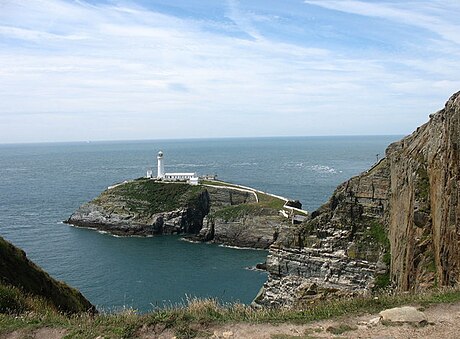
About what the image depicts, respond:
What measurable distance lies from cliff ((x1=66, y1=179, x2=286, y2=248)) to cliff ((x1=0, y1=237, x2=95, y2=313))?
48.1m

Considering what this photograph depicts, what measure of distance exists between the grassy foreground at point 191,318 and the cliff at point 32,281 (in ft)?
11.6

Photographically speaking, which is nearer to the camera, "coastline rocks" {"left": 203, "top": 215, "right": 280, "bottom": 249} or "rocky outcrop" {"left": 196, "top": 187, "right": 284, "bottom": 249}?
"coastline rocks" {"left": 203, "top": 215, "right": 280, "bottom": 249}

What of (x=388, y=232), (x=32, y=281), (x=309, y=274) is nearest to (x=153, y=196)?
(x=309, y=274)

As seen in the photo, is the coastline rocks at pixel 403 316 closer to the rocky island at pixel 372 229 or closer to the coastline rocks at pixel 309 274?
the rocky island at pixel 372 229

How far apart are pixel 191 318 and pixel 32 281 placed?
8.29 meters

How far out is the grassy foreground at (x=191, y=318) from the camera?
10.2 metres

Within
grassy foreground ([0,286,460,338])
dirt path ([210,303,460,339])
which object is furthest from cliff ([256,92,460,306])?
dirt path ([210,303,460,339])

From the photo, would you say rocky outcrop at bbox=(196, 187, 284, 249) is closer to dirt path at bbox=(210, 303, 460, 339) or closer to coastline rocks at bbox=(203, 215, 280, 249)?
coastline rocks at bbox=(203, 215, 280, 249)

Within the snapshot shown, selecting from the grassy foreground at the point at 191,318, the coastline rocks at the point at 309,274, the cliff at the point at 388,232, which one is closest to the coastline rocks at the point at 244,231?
the coastline rocks at the point at 309,274

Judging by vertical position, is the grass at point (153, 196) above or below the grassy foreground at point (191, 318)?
below

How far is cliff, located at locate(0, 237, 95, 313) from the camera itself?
1505 cm

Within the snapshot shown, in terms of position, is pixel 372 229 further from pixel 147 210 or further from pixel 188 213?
pixel 147 210

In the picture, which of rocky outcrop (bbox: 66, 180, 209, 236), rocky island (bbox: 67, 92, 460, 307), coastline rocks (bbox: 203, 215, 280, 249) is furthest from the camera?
rocky outcrop (bbox: 66, 180, 209, 236)

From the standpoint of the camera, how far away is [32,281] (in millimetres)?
15898
